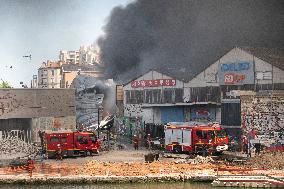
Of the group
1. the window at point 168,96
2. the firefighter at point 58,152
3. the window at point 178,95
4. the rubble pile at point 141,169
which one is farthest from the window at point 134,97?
the rubble pile at point 141,169

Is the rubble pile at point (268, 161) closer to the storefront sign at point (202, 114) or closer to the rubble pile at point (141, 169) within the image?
the rubble pile at point (141, 169)

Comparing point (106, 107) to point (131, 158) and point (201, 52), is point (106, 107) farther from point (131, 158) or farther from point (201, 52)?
point (131, 158)

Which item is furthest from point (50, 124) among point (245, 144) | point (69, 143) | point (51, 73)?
point (51, 73)

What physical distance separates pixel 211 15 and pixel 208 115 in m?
42.0

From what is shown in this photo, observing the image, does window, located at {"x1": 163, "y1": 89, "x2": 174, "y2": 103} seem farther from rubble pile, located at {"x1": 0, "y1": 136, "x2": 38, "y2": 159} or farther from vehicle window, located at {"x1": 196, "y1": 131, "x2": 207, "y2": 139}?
rubble pile, located at {"x1": 0, "y1": 136, "x2": 38, "y2": 159}

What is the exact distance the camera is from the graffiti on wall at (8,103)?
5541 cm

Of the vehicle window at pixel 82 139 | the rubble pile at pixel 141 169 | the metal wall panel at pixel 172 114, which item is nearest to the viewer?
the rubble pile at pixel 141 169

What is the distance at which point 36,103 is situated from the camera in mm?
57375

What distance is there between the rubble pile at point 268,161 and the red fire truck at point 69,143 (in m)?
15.3

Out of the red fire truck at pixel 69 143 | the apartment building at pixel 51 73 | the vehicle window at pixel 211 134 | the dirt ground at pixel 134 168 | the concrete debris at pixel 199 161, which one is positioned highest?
the apartment building at pixel 51 73

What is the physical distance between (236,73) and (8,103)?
79.5 feet

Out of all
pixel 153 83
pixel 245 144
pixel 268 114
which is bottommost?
pixel 245 144

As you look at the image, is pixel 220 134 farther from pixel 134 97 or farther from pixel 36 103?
pixel 134 97

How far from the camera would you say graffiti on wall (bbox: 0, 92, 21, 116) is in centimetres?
5541
